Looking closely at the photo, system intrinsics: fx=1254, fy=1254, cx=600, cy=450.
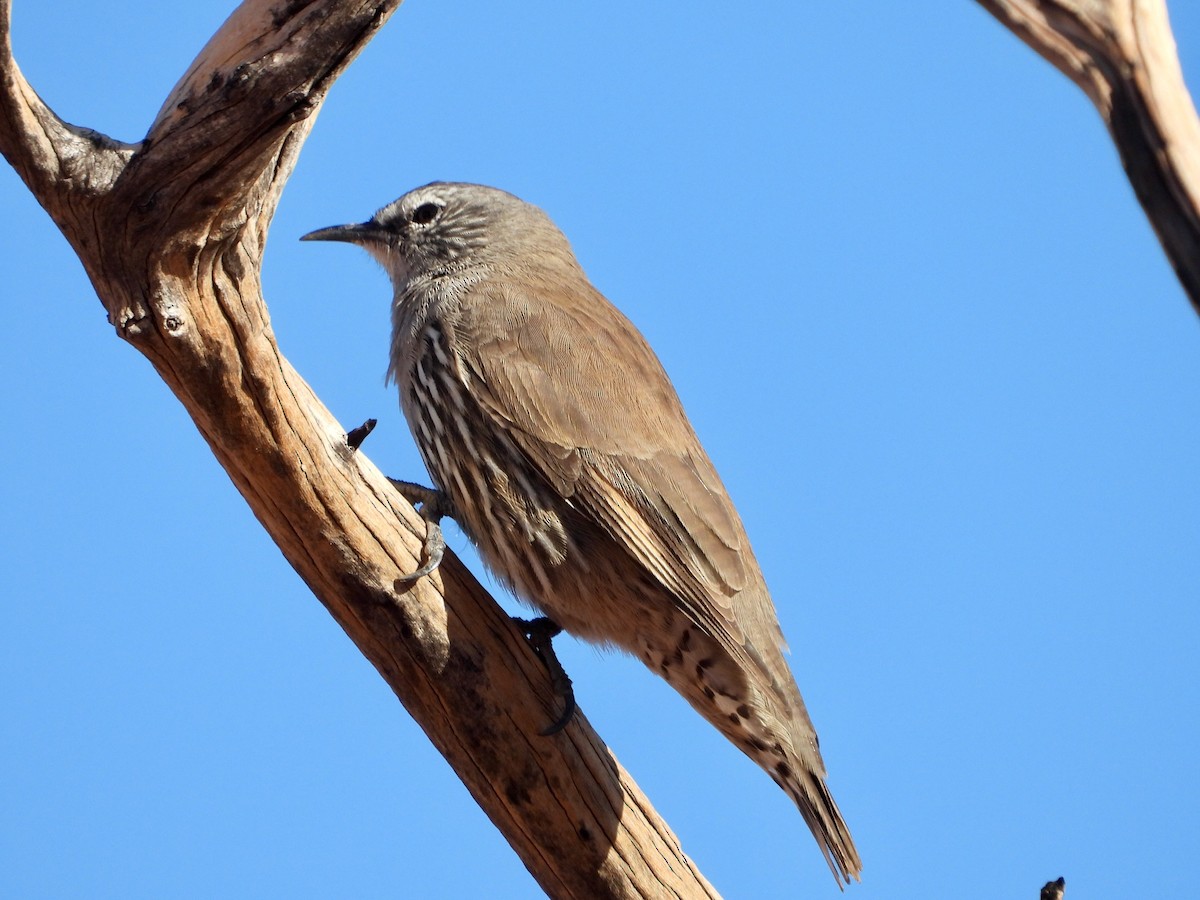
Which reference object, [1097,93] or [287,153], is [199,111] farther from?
[1097,93]

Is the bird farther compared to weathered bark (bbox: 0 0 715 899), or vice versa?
the bird

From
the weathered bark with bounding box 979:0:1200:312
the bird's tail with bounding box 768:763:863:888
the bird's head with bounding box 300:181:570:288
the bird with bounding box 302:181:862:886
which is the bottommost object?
the bird's tail with bounding box 768:763:863:888

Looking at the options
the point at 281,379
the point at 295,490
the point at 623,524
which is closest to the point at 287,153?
the point at 281,379

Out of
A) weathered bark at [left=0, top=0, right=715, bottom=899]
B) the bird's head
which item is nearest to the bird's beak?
the bird's head

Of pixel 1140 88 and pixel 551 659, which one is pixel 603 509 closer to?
pixel 551 659

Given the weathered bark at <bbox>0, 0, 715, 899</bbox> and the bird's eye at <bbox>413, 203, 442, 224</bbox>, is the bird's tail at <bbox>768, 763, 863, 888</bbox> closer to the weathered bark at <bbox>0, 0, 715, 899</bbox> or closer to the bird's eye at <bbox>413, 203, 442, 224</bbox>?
the weathered bark at <bbox>0, 0, 715, 899</bbox>

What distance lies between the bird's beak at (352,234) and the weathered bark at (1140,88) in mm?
3332

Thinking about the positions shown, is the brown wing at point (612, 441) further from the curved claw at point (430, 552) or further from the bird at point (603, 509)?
the curved claw at point (430, 552)

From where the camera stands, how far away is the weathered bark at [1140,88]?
2.29 metres

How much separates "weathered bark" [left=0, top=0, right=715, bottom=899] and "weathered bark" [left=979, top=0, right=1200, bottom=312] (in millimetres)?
1512

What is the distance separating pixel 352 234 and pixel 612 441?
1794mm

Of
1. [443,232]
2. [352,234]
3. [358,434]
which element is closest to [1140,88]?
[358,434]

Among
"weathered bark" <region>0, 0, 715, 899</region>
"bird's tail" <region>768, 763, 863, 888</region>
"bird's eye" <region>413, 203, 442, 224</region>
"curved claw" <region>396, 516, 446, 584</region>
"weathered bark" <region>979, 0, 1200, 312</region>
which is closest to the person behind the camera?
"weathered bark" <region>979, 0, 1200, 312</region>

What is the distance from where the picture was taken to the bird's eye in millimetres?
5328
